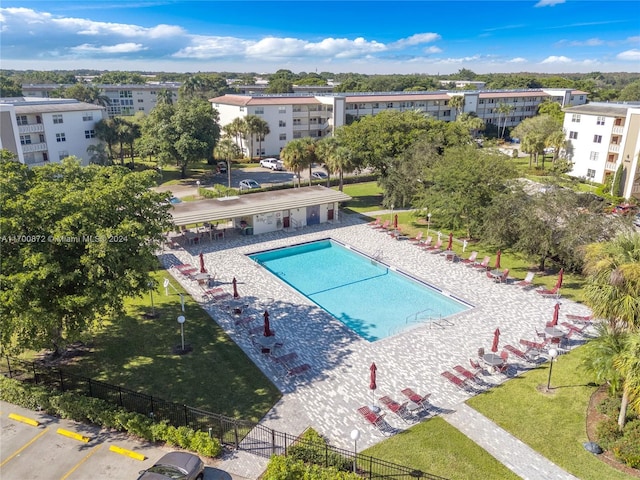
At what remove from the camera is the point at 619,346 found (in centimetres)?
1560

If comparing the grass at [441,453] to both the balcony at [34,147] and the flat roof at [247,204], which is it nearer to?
the flat roof at [247,204]

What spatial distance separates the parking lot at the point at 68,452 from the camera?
1423cm

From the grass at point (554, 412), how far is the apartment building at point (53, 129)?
50924 mm

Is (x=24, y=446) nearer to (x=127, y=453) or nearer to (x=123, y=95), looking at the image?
(x=127, y=453)

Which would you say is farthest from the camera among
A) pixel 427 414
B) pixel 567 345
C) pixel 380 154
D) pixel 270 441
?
pixel 380 154

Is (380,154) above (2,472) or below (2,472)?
above

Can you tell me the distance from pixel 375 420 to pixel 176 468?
6896 mm

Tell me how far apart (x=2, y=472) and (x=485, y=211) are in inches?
1156

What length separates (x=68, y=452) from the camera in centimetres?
1505

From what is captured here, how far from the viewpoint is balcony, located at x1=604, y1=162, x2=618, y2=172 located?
175ft

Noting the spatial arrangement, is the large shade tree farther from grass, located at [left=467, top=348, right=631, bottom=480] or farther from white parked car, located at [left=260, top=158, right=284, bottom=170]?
white parked car, located at [left=260, top=158, right=284, bottom=170]

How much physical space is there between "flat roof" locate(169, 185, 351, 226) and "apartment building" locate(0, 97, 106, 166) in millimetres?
24673

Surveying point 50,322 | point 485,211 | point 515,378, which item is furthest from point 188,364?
point 485,211

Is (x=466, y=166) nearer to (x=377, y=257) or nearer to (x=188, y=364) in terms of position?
(x=377, y=257)
